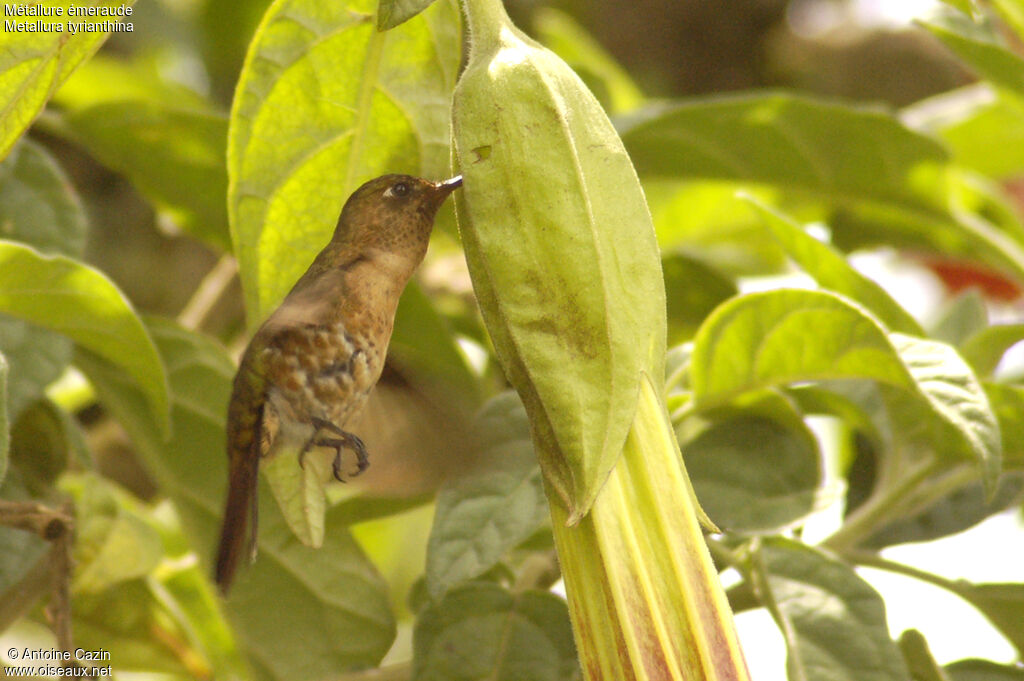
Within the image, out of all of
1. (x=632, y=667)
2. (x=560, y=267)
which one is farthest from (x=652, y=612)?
(x=560, y=267)

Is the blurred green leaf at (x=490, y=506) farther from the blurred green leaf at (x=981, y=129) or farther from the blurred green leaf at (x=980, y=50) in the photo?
the blurred green leaf at (x=981, y=129)

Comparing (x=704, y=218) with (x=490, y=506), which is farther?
(x=704, y=218)

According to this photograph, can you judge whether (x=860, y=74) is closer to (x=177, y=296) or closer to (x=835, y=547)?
(x=177, y=296)

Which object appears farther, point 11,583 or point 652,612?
point 11,583

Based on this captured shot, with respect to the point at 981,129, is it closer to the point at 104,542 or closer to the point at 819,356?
the point at 819,356

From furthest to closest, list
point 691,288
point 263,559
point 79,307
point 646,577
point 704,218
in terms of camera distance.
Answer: point 704,218, point 691,288, point 263,559, point 79,307, point 646,577

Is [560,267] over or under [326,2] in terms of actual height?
under

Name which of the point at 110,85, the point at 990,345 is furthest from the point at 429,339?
the point at 110,85
